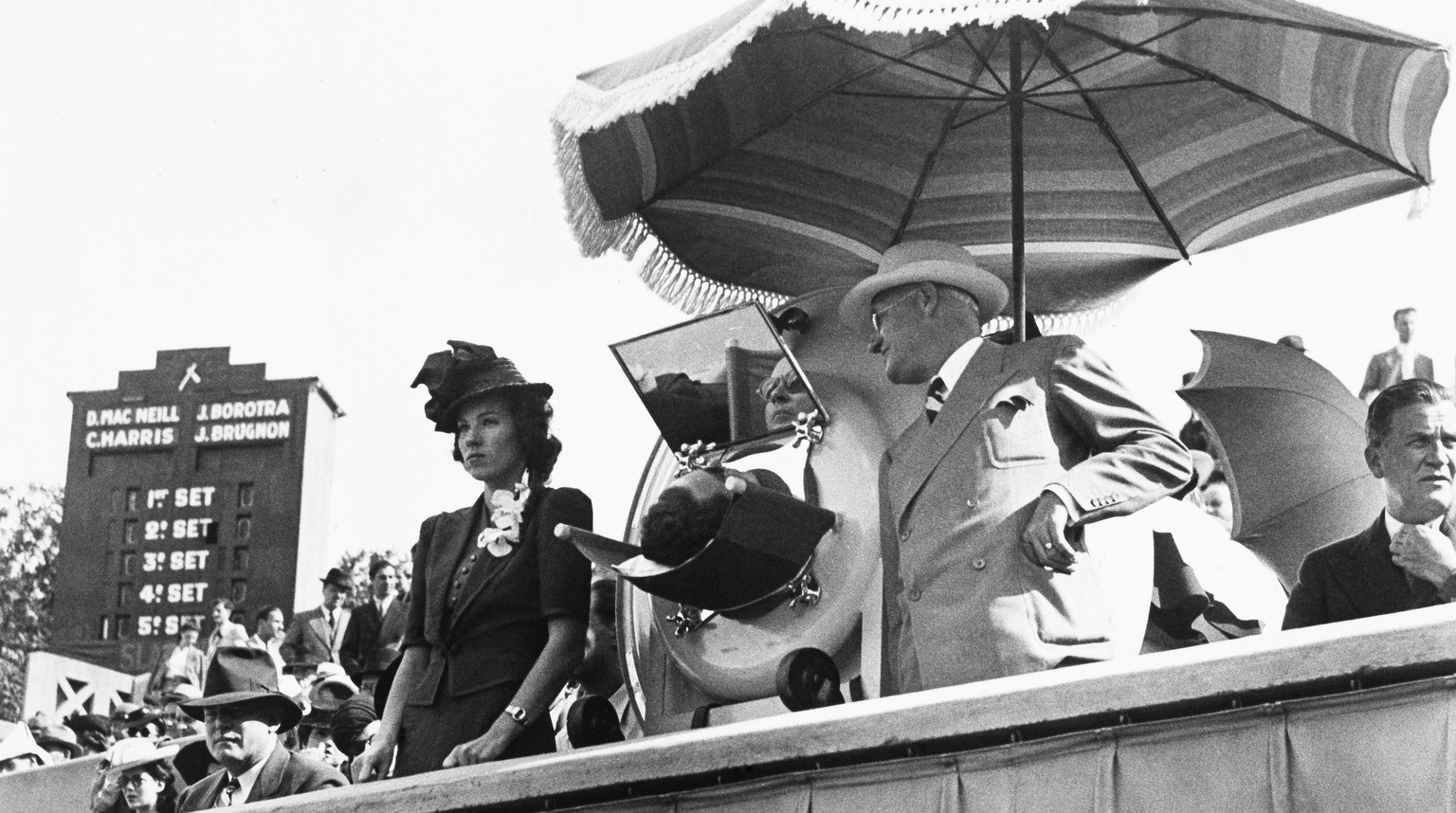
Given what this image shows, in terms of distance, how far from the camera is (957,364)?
5703 mm

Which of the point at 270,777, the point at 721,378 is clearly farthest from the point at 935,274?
the point at 270,777

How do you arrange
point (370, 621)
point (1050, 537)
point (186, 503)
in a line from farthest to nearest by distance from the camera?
1. point (186, 503)
2. point (370, 621)
3. point (1050, 537)

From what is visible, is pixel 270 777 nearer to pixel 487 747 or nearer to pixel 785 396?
pixel 487 747

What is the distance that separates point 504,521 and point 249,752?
1.82 metres

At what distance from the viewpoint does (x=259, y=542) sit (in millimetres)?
32750

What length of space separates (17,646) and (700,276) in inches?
1621

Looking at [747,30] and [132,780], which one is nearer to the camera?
[747,30]

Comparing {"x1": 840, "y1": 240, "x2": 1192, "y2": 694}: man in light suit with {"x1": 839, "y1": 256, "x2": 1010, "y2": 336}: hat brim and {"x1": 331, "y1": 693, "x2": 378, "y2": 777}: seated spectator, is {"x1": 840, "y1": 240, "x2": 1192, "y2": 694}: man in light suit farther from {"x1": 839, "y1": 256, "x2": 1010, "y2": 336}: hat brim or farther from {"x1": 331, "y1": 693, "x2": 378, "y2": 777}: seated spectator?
{"x1": 331, "y1": 693, "x2": 378, "y2": 777}: seated spectator

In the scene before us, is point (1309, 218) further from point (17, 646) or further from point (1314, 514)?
point (17, 646)

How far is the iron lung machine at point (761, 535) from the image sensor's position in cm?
595

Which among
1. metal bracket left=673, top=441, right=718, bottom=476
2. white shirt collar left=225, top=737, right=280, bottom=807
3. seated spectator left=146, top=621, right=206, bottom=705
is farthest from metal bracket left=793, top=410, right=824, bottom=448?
seated spectator left=146, top=621, right=206, bottom=705

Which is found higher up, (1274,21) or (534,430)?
(1274,21)

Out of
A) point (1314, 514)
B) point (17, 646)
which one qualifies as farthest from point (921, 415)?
point (17, 646)

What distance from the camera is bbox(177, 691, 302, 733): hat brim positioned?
771 cm
